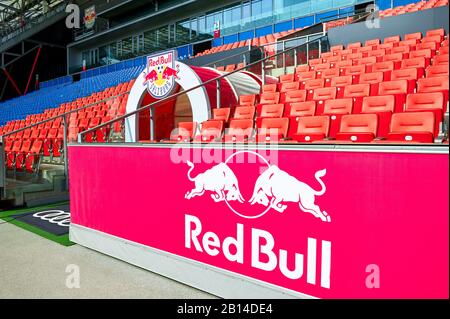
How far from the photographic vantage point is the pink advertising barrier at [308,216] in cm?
190

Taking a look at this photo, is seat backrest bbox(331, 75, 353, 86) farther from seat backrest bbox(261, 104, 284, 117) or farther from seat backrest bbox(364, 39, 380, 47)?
seat backrest bbox(364, 39, 380, 47)

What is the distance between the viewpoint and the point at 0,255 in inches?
152

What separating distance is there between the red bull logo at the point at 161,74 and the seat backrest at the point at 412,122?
4646 millimetres

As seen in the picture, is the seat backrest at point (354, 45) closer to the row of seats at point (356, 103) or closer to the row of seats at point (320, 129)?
the row of seats at point (356, 103)

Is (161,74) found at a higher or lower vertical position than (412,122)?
higher

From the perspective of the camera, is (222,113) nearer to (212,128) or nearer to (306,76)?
(212,128)

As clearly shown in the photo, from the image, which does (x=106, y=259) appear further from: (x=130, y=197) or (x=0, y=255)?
(x=0, y=255)

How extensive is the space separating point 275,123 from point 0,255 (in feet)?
12.4

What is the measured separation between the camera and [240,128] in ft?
17.9

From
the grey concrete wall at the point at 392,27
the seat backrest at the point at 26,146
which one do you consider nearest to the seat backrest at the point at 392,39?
the grey concrete wall at the point at 392,27

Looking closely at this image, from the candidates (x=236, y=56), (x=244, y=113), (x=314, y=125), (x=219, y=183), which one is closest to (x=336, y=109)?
(x=314, y=125)

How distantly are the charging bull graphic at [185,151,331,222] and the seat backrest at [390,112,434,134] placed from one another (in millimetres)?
1939

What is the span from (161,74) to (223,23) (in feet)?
50.0
